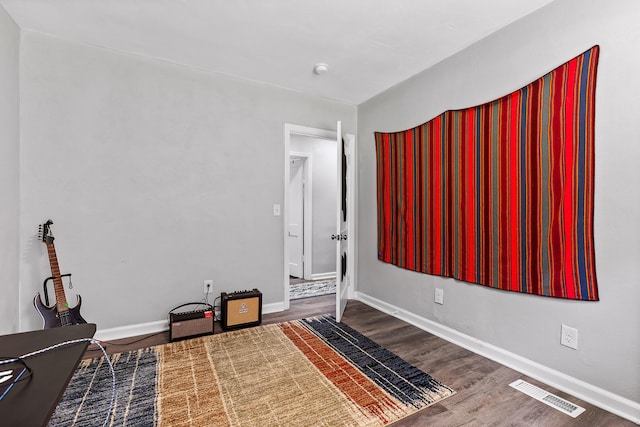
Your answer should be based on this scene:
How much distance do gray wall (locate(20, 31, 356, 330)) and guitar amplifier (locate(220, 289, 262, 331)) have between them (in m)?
0.26

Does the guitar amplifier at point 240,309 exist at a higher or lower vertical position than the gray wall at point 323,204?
lower

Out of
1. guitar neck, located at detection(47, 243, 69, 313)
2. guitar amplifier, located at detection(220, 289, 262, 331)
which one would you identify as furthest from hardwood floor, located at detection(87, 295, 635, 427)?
guitar neck, located at detection(47, 243, 69, 313)

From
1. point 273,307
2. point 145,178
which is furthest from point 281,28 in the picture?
point 273,307

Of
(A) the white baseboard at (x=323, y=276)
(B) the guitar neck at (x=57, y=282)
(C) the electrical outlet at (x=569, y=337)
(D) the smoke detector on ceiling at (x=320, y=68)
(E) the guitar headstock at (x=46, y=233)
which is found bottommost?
(A) the white baseboard at (x=323, y=276)

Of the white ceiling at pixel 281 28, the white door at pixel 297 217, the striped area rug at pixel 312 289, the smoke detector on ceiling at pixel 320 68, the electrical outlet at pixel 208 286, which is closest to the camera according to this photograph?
the white ceiling at pixel 281 28

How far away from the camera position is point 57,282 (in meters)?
2.30

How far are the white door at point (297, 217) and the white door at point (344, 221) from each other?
4.54 feet

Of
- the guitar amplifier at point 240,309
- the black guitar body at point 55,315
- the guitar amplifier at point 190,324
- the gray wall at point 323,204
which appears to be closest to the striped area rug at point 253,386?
the guitar amplifier at point 190,324

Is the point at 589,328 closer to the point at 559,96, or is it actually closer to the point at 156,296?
the point at 559,96

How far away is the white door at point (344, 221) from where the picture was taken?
310 centimetres

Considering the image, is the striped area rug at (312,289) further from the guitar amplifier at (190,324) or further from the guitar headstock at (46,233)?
the guitar headstock at (46,233)

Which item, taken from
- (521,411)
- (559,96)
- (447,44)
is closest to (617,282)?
(521,411)

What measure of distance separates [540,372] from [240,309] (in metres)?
2.35

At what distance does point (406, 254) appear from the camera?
123 inches
